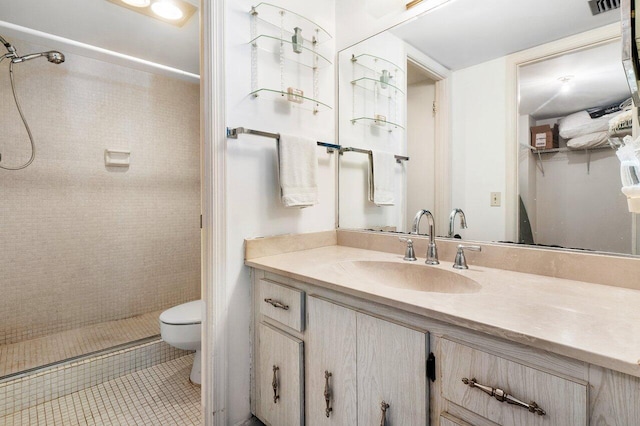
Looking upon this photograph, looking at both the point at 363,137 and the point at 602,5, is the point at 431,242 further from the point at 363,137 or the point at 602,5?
the point at 602,5

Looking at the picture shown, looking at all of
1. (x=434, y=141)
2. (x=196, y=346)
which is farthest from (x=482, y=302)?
(x=196, y=346)

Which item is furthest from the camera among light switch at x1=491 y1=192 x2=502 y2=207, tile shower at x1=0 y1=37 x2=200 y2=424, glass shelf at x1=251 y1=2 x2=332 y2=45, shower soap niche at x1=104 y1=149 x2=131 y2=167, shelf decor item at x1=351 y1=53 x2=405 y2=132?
shower soap niche at x1=104 y1=149 x2=131 y2=167

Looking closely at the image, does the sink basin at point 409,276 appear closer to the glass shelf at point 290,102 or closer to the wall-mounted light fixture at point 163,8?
the glass shelf at point 290,102

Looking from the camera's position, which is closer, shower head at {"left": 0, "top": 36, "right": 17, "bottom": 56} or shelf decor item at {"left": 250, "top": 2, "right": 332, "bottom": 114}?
shelf decor item at {"left": 250, "top": 2, "right": 332, "bottom": 114}

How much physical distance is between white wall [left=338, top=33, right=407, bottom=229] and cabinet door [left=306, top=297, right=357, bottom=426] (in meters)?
0.70

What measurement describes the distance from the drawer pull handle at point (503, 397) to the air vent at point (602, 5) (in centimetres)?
111

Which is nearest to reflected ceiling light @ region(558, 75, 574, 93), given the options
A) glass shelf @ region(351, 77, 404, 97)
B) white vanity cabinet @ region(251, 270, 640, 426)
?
glass shelf @ region(351, 77, 404, 97)

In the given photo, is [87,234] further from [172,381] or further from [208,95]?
[208,95]

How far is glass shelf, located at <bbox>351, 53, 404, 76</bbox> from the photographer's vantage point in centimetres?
154

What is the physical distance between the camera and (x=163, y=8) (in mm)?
1712

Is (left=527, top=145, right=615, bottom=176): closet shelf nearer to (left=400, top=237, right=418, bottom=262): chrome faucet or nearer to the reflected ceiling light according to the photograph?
the reflected ceiling light

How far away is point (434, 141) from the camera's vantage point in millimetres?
1380

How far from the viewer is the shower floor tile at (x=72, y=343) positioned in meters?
1.78

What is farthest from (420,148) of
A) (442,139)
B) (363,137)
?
(363,137)
